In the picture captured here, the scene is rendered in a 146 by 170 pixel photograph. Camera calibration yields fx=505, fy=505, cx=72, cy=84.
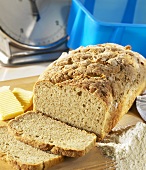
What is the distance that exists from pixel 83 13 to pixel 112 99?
42.4 inches

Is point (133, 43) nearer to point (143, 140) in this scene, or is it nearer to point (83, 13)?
point (83, 13)

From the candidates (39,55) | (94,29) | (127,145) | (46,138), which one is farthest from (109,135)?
(39,55)

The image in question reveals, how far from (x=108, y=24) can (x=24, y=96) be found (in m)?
0.78

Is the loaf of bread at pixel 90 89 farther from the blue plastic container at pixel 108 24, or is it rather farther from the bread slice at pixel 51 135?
the blue plastic container at pixel 108 24

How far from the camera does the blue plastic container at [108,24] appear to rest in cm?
325

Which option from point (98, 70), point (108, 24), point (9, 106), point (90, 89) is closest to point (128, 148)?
point (90, 89)

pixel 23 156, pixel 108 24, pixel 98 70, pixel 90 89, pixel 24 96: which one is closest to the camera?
pixel 23 156

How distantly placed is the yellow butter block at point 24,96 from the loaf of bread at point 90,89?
0.09 meters

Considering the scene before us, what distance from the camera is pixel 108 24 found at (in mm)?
3201

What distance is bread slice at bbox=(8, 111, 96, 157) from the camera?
2.35 m

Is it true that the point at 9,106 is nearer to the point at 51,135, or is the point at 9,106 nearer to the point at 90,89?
the point at 51,135

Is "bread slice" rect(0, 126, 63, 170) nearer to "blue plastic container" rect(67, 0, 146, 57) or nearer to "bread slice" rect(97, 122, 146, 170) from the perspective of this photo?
"bread slice" rect(97, 122, 146, 170)

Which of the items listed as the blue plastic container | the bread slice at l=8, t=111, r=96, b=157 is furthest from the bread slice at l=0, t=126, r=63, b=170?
the blue plastic container

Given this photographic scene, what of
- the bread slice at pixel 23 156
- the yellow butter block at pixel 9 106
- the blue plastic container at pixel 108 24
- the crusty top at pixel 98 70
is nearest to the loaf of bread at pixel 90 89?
the crusty top at pixel 98 70
